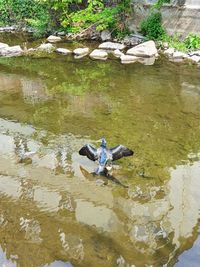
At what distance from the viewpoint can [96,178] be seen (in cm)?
751

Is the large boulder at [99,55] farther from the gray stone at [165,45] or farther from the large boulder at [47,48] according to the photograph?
the gray stone at [165,45]

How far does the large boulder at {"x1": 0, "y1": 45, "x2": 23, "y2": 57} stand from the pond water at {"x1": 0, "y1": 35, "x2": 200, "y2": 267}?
3.54 metres

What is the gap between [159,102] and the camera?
11.3 metres

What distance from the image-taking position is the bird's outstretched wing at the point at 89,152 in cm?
766

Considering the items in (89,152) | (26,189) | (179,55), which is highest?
(89,152)

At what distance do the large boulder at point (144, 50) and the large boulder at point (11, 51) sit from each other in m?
4.46

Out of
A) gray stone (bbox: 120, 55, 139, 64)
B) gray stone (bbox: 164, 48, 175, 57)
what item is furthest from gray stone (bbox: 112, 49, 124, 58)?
gray stone (bbox: 164, 48, 175, 57)

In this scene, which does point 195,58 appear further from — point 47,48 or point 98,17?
point 47,48

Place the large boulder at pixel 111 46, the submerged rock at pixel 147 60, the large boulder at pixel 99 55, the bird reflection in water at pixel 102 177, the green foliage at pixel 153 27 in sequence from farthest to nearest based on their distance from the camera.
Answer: the green foliage at pixel 153 27
the large boulder at pixel 111 46
the large boulder at pixel 99 55
the submerged rock at pixel 147 60
the bird reflection in water at pixel 102 177

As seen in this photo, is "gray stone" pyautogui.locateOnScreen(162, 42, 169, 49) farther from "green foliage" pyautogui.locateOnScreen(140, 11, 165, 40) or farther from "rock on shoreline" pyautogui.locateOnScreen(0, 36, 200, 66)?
"green foliage" pyautogui.locateOnScreen(140, 11, 165, 40)

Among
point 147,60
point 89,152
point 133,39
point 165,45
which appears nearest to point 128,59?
point 147,60

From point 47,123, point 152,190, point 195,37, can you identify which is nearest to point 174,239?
point 152,190

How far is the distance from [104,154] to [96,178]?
45cm

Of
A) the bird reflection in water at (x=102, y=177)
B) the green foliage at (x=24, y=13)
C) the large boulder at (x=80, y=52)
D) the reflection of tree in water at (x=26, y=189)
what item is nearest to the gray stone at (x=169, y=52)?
the large boulder at (x=80, y=52)
